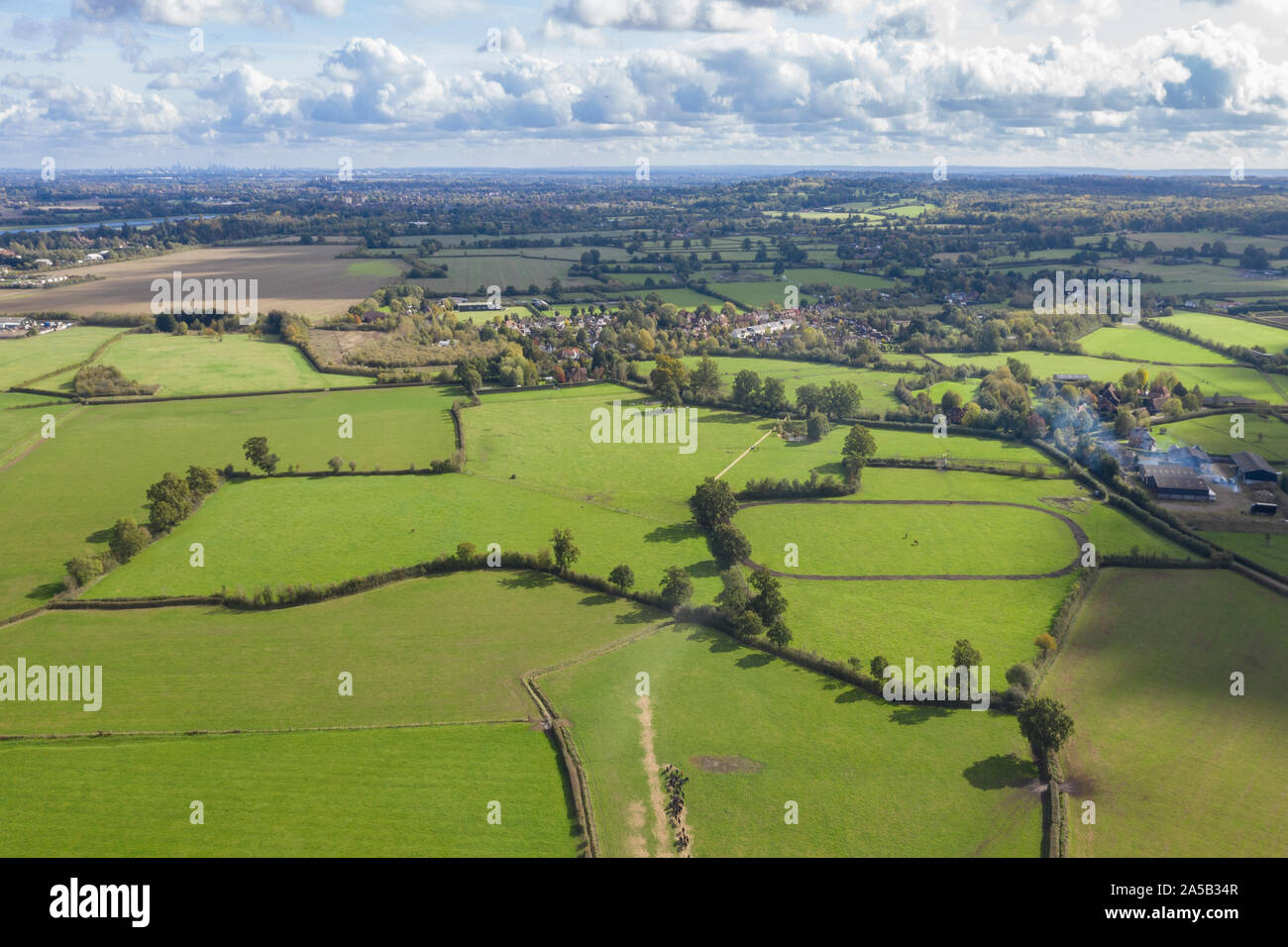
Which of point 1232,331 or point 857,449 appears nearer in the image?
point 857,449

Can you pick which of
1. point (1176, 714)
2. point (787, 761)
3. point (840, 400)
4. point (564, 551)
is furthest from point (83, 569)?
point (840, 400)

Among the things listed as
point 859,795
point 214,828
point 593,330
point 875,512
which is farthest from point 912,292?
point 214,828

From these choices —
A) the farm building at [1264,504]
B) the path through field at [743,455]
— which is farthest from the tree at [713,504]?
the farm building at [1264,504]

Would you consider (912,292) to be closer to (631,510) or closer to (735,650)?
(631,510)

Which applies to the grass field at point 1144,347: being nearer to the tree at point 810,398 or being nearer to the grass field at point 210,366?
the tree at point 810,398

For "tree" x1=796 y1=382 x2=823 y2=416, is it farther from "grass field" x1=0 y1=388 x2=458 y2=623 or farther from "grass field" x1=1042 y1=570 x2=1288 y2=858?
"grass field" x1=0 y1=388 x2=458 y2=623

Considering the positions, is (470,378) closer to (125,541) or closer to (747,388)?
(747,388)
